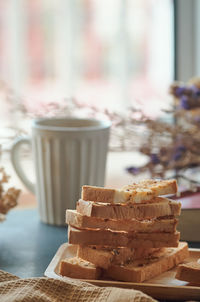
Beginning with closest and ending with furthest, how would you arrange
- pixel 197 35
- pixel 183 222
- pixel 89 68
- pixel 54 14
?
pixel 183 222, pixel 197 35, pixel 54 14, pixel 89 68

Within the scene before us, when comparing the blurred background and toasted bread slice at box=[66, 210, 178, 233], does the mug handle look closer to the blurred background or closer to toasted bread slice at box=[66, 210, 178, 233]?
toasted bread slice at box=[66, 210, 178, 233]

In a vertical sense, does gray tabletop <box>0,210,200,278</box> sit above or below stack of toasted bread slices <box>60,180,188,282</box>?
below

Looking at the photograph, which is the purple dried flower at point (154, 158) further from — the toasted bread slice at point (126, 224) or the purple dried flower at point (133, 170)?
the toasted bread slice at point (126, 224)

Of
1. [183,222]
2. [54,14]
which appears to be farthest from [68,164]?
[54,14]

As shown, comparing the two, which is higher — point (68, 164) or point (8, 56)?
point (8, 56)

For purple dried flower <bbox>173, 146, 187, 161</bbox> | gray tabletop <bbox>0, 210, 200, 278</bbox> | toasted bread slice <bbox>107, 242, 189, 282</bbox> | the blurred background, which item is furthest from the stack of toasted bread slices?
the blurred background

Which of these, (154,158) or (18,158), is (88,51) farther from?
(18,158)

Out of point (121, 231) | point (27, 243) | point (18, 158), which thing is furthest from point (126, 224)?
point (18, 158)

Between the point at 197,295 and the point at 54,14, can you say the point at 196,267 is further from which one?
the point at 54,14
